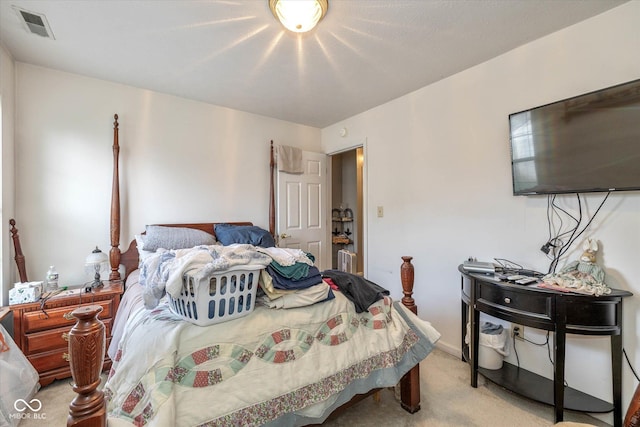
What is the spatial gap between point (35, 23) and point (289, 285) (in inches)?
93.6

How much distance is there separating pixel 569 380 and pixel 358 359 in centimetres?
160

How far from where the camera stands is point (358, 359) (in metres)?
1.46

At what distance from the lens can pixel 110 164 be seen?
2605 mm

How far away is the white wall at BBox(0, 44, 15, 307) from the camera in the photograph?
203 centimetres

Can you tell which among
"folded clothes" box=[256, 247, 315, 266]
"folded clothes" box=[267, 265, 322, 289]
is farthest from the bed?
"folded clothes" box=[256, 247, 315, 266]

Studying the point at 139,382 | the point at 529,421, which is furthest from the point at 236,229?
the point at 529,421

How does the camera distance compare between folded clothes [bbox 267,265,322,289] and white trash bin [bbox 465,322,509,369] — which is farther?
white trash bin [bbox 465,322,509,369]

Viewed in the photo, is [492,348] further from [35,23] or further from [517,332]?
[35,23]

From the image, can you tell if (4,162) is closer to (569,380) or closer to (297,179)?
(297,179)

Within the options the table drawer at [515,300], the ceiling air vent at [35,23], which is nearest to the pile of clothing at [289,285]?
the table drawer at [515,300]

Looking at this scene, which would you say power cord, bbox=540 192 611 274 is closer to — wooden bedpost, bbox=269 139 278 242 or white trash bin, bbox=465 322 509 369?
white trash bin, bbox=465 322 509 369

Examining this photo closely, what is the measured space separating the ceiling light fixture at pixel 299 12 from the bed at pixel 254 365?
1.66m

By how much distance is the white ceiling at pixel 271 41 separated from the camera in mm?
1685

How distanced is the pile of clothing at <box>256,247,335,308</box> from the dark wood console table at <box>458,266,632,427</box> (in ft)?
3.75
